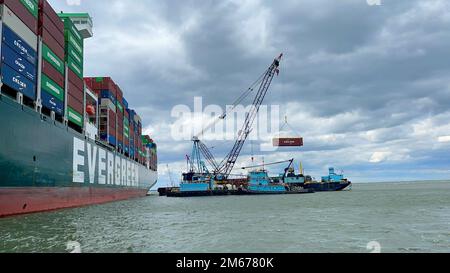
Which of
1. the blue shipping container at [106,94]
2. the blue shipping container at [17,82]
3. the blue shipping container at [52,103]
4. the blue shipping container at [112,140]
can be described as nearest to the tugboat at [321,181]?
the blue shipping container at [112,140]

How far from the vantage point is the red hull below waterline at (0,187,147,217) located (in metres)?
26.0

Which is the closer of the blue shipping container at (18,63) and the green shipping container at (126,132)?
the blue shipping container at (18,63)

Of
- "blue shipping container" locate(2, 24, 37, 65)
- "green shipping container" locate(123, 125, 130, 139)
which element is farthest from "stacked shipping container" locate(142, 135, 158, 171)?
"blue shipping container" locate(2, 24, 37, 65)

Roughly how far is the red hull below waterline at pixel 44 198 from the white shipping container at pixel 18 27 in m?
13.2

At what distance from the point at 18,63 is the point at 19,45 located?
5.26 feet

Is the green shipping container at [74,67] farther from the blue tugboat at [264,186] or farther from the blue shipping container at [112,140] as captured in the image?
the blue tugboat at [264,186]

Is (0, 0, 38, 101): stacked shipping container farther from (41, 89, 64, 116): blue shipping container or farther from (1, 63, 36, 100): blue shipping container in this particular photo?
(41, 89, 64, 116): blue shipping container

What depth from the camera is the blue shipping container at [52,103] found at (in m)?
33.9

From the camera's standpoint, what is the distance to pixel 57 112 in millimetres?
36938

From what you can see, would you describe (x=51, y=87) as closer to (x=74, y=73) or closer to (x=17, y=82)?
(x=17, y=82)

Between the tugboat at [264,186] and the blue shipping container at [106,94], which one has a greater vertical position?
the blue shipping container at [106,94]

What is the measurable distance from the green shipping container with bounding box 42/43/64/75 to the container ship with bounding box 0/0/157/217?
106 mm
